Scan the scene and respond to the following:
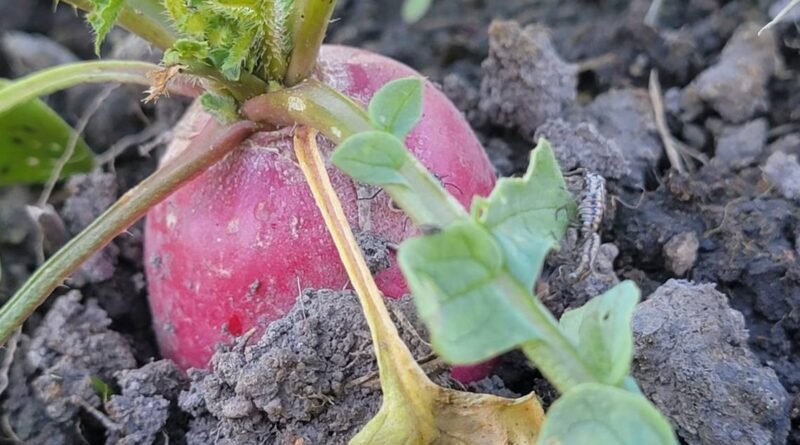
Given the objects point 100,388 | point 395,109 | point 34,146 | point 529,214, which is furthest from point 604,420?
point 34,146

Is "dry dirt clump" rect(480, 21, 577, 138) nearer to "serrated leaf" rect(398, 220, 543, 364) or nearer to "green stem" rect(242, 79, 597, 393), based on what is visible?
"green stem" rect(242, 79, 597, 393)

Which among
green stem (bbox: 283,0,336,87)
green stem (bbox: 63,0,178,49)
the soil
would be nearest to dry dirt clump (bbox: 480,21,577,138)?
the soil

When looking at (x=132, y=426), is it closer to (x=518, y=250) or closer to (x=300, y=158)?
(x=300, y=158)

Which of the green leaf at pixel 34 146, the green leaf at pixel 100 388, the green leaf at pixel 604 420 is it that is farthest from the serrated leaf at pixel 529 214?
the green leaf at pixel 34 146

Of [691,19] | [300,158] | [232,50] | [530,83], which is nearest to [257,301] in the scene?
[300,158]

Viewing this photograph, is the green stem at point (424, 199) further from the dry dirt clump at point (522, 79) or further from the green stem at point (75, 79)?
the dry dirt clump at point (522, 79)

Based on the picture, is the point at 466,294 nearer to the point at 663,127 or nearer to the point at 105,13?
the point at 105,13
